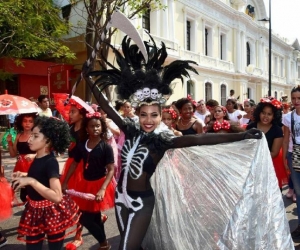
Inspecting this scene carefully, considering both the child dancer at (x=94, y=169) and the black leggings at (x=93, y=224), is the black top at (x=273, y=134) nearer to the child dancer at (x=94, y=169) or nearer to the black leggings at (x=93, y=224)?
the child dancer at (x=94, y=169)

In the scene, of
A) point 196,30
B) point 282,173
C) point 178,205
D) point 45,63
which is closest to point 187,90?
point 196,30

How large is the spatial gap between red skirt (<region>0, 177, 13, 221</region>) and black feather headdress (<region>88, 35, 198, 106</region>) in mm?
1404

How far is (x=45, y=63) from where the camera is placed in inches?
611

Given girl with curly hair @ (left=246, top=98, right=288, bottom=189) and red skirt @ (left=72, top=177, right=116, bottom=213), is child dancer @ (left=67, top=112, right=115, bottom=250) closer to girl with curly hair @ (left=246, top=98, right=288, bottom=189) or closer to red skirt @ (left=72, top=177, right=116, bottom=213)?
red skirt @ (left=72, top=177, right=116, bottom=213)

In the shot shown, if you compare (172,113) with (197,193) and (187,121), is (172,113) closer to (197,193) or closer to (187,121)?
(187,121)

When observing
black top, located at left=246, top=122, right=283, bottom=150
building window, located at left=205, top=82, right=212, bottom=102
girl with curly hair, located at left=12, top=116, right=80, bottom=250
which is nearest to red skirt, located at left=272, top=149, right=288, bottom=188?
black top, located at left=246, top=122, right=283, bottom=150

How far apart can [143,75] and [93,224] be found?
1.78 meters

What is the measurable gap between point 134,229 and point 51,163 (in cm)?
86

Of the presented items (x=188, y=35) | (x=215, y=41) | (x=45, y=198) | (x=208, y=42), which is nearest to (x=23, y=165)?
(x=45, y=198)

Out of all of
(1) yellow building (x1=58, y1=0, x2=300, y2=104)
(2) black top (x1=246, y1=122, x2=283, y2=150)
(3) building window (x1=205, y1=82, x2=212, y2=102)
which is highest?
(1) yellow building (x1=58, y1=0, x2=300, y2=104)

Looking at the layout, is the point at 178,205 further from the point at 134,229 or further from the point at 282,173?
the point at 282,173

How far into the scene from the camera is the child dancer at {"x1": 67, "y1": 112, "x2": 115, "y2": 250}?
12.2ft

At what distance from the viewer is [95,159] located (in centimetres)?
382

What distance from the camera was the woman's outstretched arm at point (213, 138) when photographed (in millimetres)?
2627
